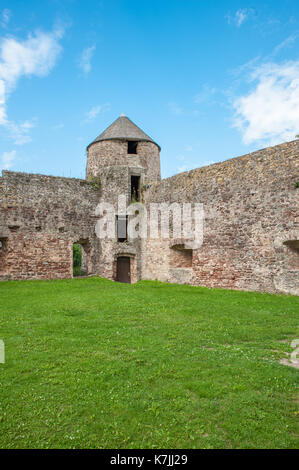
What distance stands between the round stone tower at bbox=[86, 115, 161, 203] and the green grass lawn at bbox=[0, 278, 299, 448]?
37.7ft

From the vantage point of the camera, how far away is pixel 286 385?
15.6 feet

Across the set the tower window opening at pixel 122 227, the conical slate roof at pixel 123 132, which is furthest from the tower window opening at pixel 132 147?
the tower window opening at pixel 122 227

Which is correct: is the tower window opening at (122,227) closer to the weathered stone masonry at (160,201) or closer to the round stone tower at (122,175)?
the round stone tower at (122,175)

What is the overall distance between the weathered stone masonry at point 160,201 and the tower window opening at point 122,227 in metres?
0.37

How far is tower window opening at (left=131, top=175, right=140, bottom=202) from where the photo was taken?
19875mm

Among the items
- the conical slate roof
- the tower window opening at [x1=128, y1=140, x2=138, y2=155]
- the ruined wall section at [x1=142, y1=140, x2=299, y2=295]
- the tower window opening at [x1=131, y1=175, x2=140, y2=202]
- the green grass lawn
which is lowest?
the green grass lawn

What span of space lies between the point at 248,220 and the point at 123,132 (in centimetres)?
1131

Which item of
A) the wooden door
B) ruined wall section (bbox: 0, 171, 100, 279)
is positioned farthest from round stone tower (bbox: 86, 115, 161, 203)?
the wooden door

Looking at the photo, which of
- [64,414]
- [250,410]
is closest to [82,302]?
[64,414]

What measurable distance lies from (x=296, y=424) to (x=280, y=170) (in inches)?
400

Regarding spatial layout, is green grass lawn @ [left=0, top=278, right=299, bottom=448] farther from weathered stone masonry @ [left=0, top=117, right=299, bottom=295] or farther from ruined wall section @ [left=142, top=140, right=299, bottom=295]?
weathered stone masonry @ [left=0, top=117, right=299, bottom=295]

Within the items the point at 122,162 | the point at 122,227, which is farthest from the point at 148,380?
the point at 122,162
